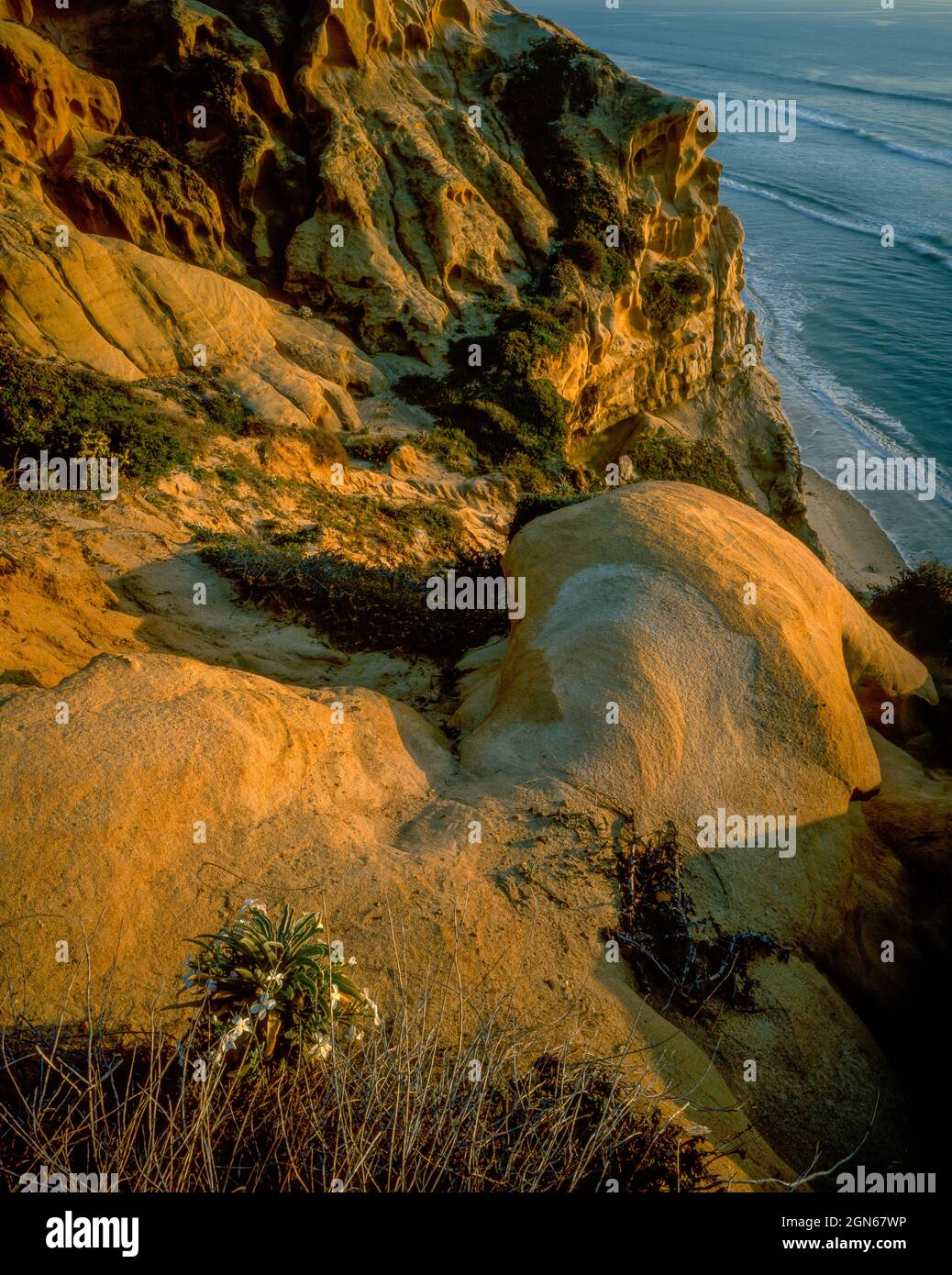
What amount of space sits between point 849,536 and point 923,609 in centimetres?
1387

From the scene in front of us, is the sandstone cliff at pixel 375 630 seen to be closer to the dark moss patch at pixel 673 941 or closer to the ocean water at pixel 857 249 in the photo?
the dark moss patch at pixel 673 941

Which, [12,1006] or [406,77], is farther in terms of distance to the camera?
[406,77]

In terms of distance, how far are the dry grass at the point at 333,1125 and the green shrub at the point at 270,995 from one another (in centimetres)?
15

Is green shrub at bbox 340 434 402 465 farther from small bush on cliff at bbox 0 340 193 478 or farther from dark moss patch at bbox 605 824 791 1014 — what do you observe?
dark moss patch at bbox 605 824 791 1014

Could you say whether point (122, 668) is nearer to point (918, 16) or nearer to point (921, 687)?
point (921, 687)

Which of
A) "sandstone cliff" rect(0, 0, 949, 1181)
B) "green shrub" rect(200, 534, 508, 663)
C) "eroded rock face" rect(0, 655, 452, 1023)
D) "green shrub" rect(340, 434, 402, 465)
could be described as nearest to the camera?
"eroded rock face" rect(0, 655, 452, 1023)

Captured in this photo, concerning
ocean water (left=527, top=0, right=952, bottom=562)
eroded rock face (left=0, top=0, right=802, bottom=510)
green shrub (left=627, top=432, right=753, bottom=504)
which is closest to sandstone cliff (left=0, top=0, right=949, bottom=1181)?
eroded rock face (left=0, top=0, right=802, bottom=510)

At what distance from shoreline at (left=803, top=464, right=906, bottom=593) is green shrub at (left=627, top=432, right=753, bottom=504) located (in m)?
3.86

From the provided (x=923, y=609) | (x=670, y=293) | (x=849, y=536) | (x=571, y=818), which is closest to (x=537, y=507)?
(x=923, y=609)

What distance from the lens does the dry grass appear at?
411 centimetres

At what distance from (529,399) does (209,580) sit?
15176mm

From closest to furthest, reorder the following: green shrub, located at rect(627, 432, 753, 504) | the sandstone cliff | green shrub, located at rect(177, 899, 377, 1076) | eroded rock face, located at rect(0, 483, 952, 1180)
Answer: green shrub, located at rect(177, 899, 377, 1076)
eroded rock face, located at rect(0, 483, 952, 1180)
the sandstone cliff
green shrub, located at rect(627, 432, 753, 504)

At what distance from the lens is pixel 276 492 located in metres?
16.6

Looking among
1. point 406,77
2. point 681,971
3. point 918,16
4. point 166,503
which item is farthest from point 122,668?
point 918,16
